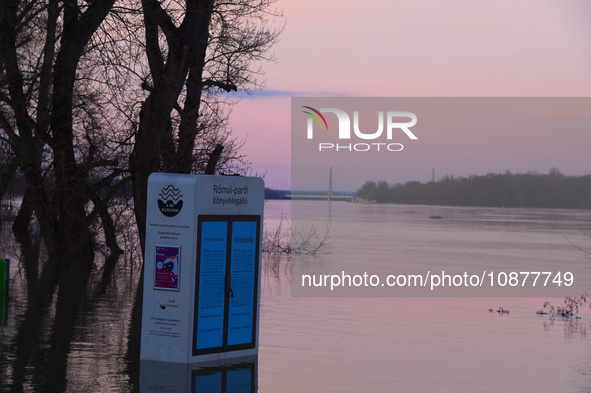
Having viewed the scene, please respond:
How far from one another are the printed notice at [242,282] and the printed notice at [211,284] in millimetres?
186

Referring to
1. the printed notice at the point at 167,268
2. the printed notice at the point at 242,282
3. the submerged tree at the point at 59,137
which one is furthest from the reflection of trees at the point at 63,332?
the submerged tree at the point at 59,137

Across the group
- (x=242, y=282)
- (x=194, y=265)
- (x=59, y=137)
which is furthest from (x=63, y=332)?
(x=59, y=137)

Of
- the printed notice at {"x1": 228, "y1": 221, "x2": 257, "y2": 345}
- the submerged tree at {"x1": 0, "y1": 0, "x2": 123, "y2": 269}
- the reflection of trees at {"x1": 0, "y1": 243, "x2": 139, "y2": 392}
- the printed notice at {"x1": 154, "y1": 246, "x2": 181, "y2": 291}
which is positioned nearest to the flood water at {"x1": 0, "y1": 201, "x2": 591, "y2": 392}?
the reflection of trees at {"x1": 0, "y1": 243, "x2": 139, "y2": 392}

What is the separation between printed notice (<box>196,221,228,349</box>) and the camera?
1176cm

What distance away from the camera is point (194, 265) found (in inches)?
456

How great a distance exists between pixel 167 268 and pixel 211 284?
588 millimetres

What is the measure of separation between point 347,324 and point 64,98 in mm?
11380

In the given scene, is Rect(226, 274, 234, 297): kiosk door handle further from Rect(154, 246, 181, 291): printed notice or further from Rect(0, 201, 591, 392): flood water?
Rect(0, 201, 591, 392): flood water

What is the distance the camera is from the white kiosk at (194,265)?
455 inches

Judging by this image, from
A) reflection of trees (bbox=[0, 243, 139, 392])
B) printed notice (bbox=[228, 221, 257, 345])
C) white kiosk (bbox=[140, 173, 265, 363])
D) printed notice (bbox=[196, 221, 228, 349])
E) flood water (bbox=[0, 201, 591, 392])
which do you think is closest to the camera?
reflection of trees (bbox=[0, 243, 139, 392])

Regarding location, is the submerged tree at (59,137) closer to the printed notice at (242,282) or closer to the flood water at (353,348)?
the flood water at (353,348)

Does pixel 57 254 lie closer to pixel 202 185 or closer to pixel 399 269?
pixel 399 269

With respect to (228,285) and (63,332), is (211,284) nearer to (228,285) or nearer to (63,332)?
(228,285)

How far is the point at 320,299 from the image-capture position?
70.5 feet
